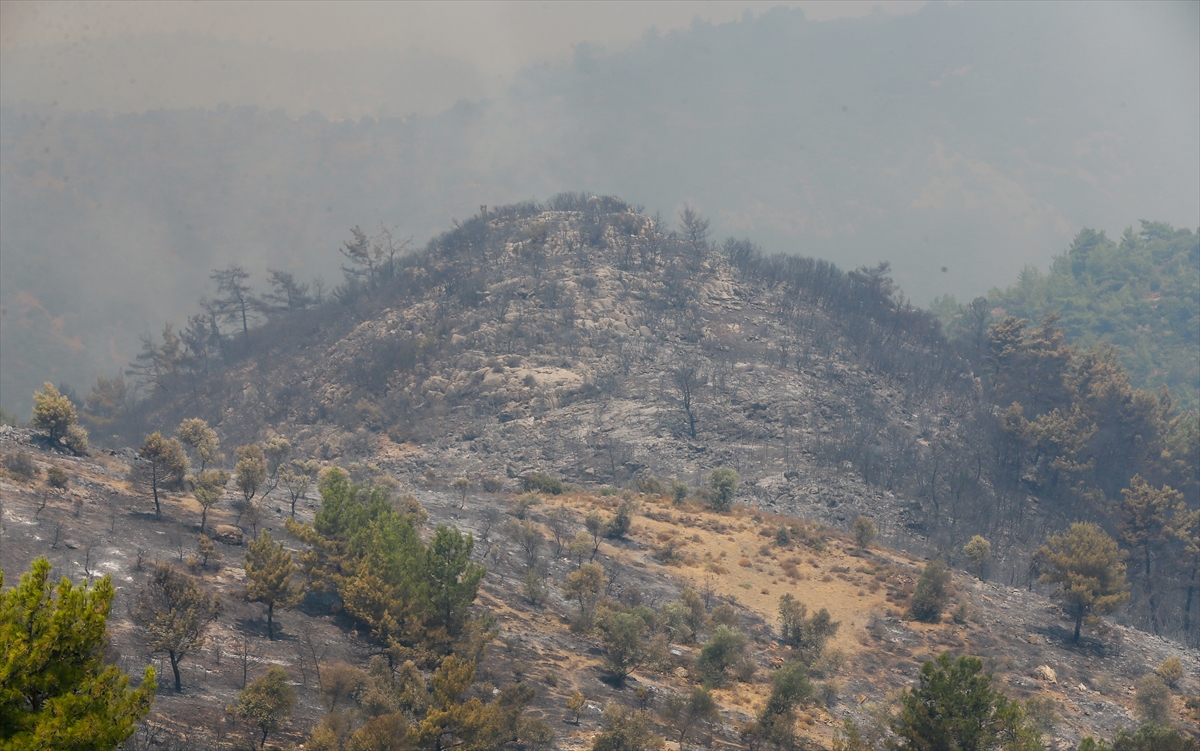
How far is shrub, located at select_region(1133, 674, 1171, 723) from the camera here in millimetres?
35125

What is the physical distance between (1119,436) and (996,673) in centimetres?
6124

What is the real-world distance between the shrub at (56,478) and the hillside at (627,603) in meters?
0.41

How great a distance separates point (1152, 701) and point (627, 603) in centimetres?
2369

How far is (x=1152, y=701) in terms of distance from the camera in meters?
35.8

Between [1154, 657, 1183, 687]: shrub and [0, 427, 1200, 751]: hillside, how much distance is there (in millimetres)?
685

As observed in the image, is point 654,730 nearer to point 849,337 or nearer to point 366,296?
point 849,337

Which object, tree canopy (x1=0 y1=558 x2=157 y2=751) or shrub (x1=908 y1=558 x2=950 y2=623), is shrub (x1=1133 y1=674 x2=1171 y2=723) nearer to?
shrub (x1=908 y1=558 x2=950 y2=623)

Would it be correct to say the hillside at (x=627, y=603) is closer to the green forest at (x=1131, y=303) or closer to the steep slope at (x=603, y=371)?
the steep slope at (x=603, y=371)

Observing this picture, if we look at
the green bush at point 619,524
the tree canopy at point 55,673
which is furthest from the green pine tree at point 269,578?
the green bush at point 619,524

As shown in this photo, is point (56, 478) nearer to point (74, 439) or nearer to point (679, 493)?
point (74, 439)

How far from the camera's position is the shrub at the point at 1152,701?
35.1m

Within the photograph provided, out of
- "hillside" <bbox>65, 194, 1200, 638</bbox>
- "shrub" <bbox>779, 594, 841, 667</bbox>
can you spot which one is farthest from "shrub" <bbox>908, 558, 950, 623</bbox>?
"hillside" <bbox>65, 194, 1200, 638</bbox>

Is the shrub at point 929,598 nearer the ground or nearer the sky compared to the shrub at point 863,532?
nearer the ground

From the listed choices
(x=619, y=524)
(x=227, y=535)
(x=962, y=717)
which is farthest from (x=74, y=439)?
(x=962, y=717)
